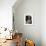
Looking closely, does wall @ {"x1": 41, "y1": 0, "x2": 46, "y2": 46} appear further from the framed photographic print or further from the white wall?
the white wall

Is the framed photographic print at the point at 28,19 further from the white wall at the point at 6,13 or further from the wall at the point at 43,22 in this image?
the white wall at the point at 6,13

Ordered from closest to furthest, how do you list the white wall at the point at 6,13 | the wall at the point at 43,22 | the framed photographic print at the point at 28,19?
1. the white wall at the point at 6,13
2. the wall at the point at 43,22
3. the framed photographic print at the point at 28,19

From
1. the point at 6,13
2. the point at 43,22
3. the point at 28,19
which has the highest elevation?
the point at 6,13

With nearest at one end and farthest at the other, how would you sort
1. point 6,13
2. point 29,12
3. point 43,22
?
point 6,13
point 43,22
point 29,12

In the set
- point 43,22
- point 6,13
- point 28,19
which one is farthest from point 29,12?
point 6,13

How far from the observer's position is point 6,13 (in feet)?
13.4

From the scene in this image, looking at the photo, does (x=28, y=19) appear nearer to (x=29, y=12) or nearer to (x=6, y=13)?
(x=29, y=12)

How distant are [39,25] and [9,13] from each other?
5.62ft

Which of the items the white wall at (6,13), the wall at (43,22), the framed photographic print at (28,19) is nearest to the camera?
the white wall at (6,13)

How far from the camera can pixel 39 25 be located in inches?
203

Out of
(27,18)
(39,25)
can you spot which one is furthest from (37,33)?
(27,18)

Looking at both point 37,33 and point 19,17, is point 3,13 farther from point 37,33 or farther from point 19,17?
point 37,33

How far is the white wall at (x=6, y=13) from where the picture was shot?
4.04m

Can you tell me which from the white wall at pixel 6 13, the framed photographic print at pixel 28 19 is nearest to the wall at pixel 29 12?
the framed photographic print at pixel 28 19
